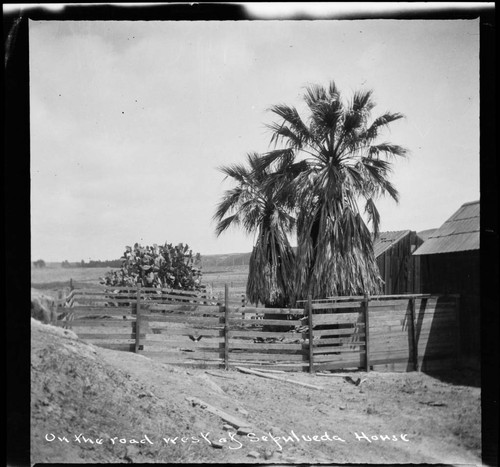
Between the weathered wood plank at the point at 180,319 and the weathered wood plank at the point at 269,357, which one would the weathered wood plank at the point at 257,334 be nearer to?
the weathered wood plank at the point at 269,357

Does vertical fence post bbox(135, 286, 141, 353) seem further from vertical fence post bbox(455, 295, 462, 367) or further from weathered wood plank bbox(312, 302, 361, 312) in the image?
vertical fence post bbox(455, 295, 462, 367)

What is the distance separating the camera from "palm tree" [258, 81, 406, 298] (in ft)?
18.5

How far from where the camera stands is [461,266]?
6133 mm

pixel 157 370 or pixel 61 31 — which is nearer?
pixel 61 31

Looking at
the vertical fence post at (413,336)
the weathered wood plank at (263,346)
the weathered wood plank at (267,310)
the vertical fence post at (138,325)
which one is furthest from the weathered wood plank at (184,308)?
the vertical fence post at (413,336)

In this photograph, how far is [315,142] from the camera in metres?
6.55

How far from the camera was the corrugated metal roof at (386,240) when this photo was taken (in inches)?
263

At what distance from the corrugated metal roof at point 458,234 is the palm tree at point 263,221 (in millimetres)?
2249

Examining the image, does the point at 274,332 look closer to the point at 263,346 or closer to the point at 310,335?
the point at 263,346

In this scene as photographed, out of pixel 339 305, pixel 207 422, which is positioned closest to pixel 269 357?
pixel 339 305

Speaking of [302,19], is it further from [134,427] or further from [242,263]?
[134,427]
